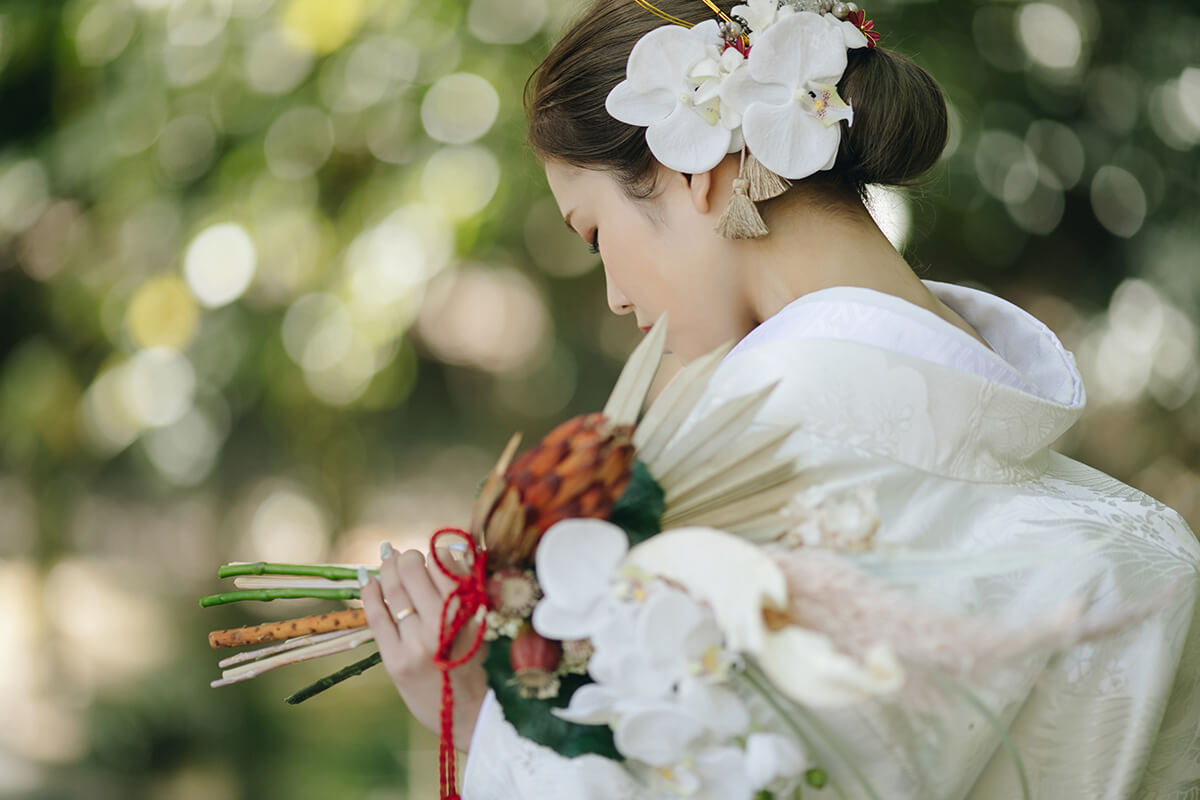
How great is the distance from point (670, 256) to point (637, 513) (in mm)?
479

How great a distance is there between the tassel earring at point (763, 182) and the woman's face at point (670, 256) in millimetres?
55

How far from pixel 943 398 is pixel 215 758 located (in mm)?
2844

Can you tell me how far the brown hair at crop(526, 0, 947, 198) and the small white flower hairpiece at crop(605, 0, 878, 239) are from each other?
4 centimetres

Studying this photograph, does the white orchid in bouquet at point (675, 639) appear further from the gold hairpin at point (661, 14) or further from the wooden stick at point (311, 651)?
the gold hairpin at point (661, 14)

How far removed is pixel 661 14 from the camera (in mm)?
1048

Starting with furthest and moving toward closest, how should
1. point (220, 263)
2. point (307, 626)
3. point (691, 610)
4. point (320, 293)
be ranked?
point (320, 293), point (220, 263), point (307, 626), point (691, 610)

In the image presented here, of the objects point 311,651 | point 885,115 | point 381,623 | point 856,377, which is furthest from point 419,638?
point 885,115

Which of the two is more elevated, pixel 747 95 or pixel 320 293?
pixel 747 95

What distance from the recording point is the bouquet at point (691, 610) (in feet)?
1.77

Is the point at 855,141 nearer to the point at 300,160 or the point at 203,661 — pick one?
the point at 300,160

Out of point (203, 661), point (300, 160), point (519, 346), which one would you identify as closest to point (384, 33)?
point (300, 160)

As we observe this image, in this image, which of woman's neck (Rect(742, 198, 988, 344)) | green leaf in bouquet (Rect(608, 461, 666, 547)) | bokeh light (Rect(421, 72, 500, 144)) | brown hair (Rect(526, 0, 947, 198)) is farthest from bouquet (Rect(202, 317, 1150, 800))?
bokeh light (Rect(421, 72, 500, 144))

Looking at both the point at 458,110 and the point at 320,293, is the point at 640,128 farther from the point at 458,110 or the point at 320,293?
the point at 320,293

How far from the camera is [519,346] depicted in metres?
2.99
